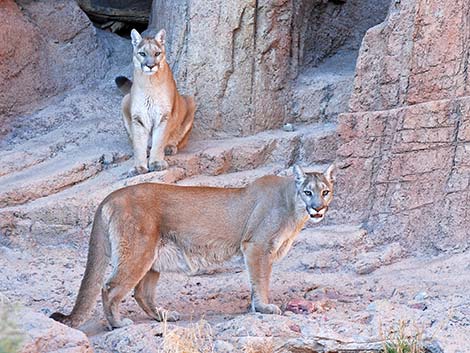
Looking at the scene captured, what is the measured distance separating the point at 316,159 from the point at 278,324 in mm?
3573

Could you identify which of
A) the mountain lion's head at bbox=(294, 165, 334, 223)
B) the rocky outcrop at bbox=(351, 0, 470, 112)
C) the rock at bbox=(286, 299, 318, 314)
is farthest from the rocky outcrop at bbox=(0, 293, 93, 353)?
the rocky outcrop at bbox=(351, 0, 470, 112)

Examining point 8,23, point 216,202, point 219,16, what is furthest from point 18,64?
point 216,202

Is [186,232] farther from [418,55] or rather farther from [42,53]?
[42,53]

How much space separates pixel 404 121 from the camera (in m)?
9.64

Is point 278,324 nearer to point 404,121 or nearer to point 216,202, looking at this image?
point 216,202

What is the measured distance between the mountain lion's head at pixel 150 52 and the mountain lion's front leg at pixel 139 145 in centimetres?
55

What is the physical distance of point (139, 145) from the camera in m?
10.8

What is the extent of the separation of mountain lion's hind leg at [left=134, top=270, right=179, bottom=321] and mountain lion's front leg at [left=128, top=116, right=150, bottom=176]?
95.6 inches

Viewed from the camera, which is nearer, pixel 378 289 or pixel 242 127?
pixel 378 289

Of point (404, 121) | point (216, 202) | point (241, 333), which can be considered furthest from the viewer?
point (404, 121)

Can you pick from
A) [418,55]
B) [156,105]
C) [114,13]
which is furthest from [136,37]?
[418,55]

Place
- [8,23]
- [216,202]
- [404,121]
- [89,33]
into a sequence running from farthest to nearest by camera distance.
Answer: [89,33], [8,23], [404,121], [216,202]

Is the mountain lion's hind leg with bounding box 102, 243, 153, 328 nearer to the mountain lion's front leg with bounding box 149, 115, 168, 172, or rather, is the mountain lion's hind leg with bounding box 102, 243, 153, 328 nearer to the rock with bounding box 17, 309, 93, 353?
the rock with bounding box 17, 309, 93, 353

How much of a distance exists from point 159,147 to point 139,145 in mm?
216
